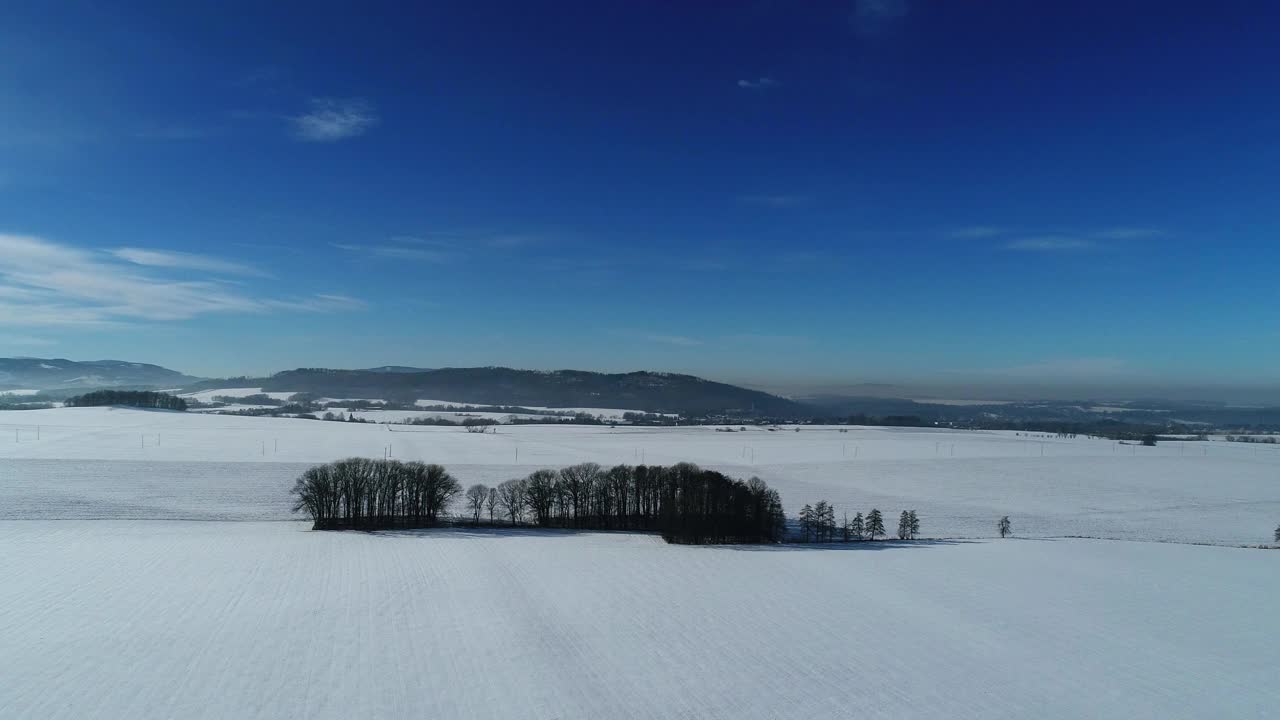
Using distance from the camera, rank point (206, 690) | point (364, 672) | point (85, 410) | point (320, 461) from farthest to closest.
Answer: point (85, 410), point (320, 461), point (364, 672), point (206, 690)

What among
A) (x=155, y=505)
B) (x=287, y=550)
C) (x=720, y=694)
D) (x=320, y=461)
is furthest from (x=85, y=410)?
(x=720, y=694)

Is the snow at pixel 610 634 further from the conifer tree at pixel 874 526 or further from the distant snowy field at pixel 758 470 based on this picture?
the distant snowy field at pixel 758 470

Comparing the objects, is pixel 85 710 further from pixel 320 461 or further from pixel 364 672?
pixel 320 461

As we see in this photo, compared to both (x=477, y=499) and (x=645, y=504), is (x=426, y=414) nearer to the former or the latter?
(x=477, y=499)

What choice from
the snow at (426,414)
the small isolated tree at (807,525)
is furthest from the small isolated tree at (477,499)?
the snow at (426,414)

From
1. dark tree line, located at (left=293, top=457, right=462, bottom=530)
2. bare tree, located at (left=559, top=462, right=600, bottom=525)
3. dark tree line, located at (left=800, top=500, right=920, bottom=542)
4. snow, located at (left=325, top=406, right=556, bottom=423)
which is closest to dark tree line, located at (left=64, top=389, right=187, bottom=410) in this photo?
snow, located at (left=325, top=406, right=556, bottom=423)

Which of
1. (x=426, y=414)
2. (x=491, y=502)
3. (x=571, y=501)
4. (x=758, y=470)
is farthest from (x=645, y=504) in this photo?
(x=426, y=414)

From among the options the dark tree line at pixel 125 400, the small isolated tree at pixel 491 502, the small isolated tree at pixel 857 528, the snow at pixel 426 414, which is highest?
the dark tree line at pixel 125 400
